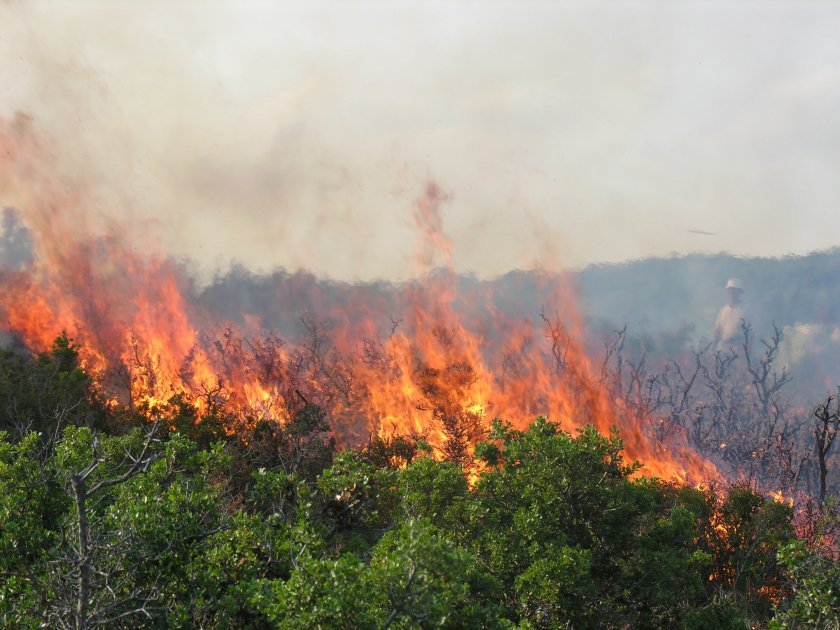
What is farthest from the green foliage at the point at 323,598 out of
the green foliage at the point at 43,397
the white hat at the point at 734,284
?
the white hat at the point at 734,284

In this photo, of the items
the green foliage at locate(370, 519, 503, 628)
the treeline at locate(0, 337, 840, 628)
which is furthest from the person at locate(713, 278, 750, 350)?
the green foliage at locate(370, 519, 503, 628)

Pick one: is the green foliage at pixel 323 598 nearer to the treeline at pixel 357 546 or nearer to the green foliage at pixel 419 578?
the treeline at pixel 357 546

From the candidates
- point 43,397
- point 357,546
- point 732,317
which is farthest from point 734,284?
point 357,546

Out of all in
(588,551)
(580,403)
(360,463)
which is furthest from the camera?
(580,403)

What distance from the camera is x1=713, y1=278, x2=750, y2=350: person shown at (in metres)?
185

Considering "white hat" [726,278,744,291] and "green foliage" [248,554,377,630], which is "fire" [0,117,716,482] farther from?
"white hat" [726,278,744,291]

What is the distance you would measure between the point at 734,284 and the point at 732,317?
9.77 metres

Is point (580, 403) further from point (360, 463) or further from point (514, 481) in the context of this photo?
point (360, 463)

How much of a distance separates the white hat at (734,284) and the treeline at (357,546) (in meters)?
173

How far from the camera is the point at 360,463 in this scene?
1966cm

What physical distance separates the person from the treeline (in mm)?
165285

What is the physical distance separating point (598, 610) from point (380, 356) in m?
76.2

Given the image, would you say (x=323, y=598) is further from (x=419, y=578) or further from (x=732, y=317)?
(x=732, y=317)

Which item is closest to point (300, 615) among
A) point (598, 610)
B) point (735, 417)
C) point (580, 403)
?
point (598, 610)
